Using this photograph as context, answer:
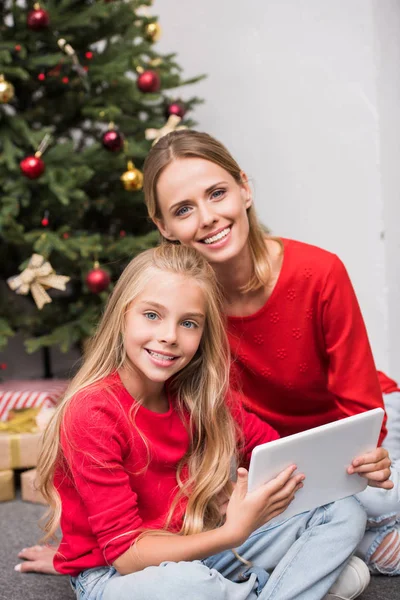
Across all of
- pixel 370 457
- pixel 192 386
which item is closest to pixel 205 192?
pixel 192 386

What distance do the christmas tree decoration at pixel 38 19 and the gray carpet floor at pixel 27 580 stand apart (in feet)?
4.36

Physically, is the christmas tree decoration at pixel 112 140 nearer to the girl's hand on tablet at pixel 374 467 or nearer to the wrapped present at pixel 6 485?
the wrapped present at pixel 6 485

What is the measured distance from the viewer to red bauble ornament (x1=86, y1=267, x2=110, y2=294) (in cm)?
200

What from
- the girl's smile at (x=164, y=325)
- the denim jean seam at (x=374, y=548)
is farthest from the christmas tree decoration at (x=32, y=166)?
the denim jean seam at (x=374, y=548)

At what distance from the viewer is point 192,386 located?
137 cm

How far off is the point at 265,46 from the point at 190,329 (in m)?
1.70

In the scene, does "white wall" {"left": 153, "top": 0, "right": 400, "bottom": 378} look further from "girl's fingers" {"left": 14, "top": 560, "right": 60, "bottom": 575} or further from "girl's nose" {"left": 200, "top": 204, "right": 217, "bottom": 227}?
"girl's fingers" {"left": 14, "top": 560, "right": 60, "bottom": 575}

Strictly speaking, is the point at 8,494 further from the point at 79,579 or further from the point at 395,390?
the point at 395,390

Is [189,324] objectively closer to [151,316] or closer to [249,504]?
[151,316]

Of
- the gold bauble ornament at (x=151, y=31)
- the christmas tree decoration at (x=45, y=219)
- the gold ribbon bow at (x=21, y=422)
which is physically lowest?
the gold ribbon bow at (x=21, y=422)

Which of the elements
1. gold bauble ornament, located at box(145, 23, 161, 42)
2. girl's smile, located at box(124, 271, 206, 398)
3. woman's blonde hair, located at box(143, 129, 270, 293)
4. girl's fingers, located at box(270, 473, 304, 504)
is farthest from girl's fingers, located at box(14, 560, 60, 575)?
gold bauble ornament, located at box(145, 23, 161, 42)

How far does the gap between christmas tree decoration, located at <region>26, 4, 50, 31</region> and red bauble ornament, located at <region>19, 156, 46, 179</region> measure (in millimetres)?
381

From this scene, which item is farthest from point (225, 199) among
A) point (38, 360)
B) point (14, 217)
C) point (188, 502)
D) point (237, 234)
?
point (38, 360)

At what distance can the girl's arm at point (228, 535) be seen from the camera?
1077 millimetres
